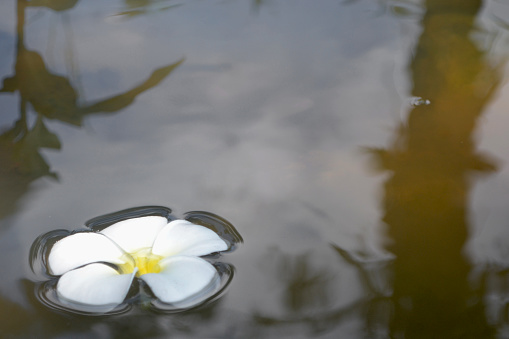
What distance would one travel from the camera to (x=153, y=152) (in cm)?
97

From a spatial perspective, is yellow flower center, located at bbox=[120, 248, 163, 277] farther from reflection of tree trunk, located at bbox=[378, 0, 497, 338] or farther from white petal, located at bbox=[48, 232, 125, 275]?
reflection of tree trunk, located at bbox=[378, 0, 497, 338]

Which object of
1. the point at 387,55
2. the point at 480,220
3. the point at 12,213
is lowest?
the point at 12,213

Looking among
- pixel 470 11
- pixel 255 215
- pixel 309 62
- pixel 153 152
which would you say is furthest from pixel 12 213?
pixel 470 11

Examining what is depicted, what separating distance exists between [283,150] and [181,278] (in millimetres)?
346

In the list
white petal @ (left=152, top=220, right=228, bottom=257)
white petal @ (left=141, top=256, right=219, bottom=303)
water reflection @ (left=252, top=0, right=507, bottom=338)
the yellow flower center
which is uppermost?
water reflection @ (left=252, top=0, right=507, bottom=338)

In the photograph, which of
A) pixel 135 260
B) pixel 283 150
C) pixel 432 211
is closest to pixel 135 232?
pixel 135 260

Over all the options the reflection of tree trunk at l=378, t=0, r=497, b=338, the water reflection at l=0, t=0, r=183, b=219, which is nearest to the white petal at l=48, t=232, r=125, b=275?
the water reflection at l=0, t=0, r=183, b=219

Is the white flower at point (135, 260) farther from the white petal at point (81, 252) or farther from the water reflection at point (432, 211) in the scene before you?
the water reflection at point (432, 211)

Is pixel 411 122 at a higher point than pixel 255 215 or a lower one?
higher

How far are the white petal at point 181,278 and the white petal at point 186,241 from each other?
0.02 metres

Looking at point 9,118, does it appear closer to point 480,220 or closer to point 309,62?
point 309,62

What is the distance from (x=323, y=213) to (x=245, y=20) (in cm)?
64

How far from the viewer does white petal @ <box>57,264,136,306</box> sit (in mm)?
720

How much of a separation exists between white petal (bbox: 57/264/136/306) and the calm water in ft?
0.10
